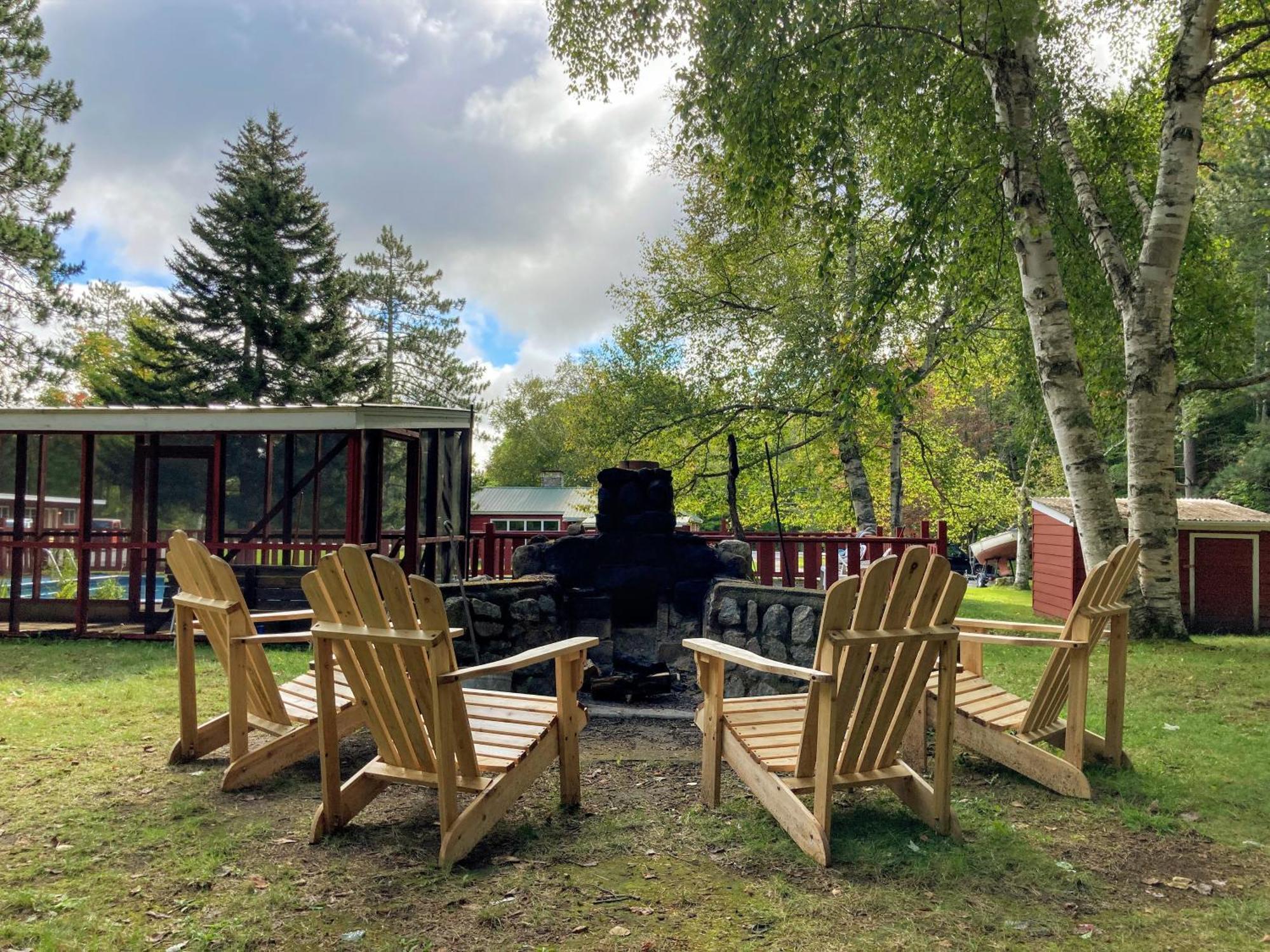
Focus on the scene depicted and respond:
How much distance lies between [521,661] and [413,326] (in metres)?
33.4

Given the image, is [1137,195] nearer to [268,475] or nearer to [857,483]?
[857,483]

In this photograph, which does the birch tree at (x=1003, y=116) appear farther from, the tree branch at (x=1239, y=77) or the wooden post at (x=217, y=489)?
the wooden post at (x=217, y=489)

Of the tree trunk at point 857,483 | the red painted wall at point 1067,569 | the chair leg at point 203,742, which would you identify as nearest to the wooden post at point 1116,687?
the chair leg at point 203,742

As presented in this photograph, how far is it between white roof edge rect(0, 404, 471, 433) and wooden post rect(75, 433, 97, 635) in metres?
0.28

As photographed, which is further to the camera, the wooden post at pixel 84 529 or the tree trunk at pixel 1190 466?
the tree trunk at pixel 1190 466

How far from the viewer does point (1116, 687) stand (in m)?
3.82

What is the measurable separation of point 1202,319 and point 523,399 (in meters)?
41.1

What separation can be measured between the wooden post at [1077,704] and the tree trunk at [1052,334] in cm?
498

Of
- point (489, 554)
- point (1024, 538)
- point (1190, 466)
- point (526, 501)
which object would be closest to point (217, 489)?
point (489, 554)

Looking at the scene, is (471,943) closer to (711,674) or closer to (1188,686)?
(711,674)

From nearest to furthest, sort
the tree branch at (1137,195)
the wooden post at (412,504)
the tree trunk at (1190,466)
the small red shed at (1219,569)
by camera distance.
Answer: the wooden post at (412,504), the tree branch at (1137,195), the small red shed at (1219,569), the tree trunk at (1190,466)

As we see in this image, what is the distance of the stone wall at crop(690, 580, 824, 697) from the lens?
5.31 metres

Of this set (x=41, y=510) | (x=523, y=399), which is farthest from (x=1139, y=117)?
(x=523, y=399)

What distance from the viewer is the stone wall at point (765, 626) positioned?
5.31 m
